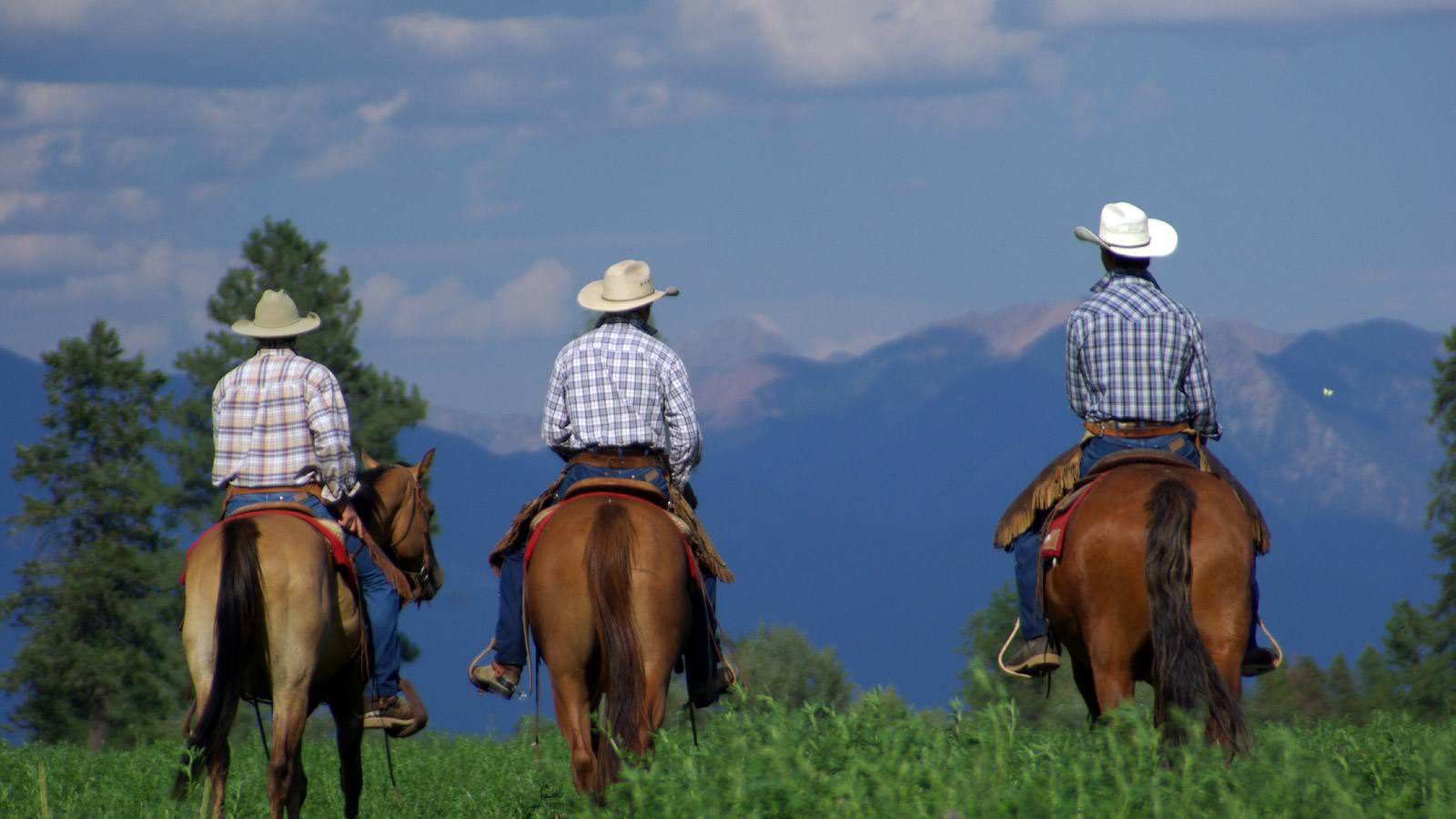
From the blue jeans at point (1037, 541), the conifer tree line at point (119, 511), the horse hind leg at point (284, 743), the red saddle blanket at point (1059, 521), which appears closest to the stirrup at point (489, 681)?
the horse hind leg at point (284, 743)

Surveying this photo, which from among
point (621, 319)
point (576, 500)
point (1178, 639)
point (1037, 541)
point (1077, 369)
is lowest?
point (1178, 639)

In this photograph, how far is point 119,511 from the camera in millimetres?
30328

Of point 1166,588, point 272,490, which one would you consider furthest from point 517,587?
point 1166,588

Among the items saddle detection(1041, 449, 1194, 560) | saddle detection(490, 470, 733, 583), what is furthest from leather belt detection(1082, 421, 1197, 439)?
saddle detection(490, 470, 733, 583)

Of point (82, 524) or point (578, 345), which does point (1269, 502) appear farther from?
point (578, 345)

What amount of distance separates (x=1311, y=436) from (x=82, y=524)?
4959 inches

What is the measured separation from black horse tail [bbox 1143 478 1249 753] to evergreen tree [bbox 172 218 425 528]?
23.8 m

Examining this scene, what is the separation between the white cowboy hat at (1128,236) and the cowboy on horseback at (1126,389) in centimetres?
1

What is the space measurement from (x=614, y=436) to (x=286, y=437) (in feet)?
→ 5.78

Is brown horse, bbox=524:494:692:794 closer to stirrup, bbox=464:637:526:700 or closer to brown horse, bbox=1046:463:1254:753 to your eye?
stirrup, bbox=464:637:526:700

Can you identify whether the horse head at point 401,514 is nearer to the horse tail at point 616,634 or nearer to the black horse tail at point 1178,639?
the horse tail at point 616,634

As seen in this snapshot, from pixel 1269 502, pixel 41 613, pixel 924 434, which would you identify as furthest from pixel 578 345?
pixel 924 434

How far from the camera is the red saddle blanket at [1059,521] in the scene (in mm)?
7652

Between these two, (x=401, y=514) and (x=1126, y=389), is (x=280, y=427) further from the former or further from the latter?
(x=1126, y=389)
